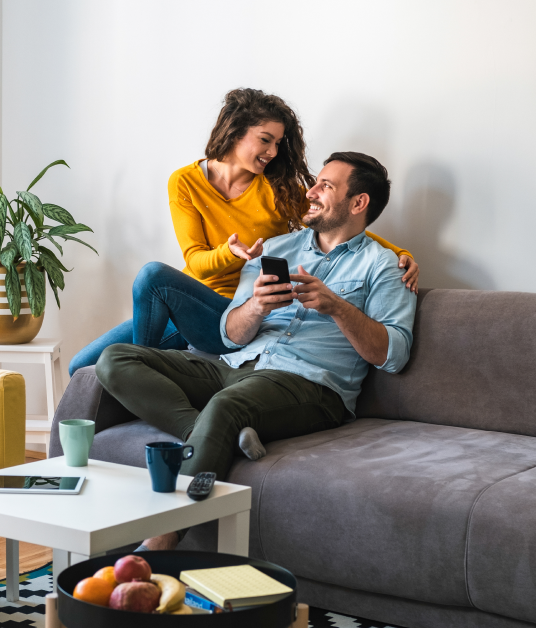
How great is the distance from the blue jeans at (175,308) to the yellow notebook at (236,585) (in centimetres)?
140

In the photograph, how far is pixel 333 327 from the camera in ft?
7.15

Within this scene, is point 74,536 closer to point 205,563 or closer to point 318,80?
point 205,563

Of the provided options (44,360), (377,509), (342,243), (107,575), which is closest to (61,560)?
(107,575)

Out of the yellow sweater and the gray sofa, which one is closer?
the gray sofa

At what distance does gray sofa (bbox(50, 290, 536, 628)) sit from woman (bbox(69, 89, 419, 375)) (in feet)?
1.64

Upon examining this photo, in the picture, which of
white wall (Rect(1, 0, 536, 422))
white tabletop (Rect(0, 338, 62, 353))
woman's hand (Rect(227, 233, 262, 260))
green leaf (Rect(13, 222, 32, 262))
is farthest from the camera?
white tabletop (Rect(0, 338, 62, 353))

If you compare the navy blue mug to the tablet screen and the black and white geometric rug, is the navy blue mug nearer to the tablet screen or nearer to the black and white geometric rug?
the tablet screen

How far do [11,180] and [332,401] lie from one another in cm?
232

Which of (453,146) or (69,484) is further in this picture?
(453,146)

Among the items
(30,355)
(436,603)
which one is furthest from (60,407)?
(436,603)

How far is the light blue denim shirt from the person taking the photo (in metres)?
2.11

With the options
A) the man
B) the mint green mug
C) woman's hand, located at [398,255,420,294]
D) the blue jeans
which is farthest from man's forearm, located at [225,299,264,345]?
the mint green mug

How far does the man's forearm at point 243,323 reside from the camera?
2158 millimetres

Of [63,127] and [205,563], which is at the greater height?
[63,127]
